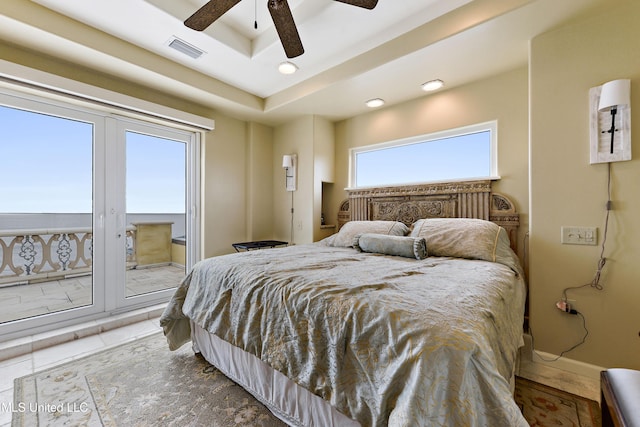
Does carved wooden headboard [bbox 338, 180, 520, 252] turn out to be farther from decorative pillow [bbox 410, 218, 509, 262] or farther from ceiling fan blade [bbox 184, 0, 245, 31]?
ceiling fan blade [bbox 184, 0, 245, 31]

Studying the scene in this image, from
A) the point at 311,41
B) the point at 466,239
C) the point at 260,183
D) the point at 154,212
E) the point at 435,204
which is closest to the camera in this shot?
the point at 466,239

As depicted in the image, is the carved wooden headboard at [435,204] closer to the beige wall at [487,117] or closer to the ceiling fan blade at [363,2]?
the beige wall at [487,117]

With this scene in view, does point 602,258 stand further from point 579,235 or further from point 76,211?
point 76,211

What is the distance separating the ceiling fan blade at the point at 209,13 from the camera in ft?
5.12

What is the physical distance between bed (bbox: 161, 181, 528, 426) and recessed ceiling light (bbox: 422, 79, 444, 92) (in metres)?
1.37

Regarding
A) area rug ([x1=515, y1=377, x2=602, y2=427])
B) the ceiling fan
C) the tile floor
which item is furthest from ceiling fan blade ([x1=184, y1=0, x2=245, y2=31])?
area rug ([x1=515, y1=377, x2=602, y2=427])

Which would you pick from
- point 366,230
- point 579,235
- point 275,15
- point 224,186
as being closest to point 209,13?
point 275,15

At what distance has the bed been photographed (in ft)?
2.70

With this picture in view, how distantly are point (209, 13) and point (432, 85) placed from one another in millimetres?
2146

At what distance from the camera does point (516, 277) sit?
1.89 meters

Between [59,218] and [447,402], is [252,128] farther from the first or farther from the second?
[447,402]

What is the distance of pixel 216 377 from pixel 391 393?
145cm

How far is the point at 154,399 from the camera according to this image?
5.39 ft

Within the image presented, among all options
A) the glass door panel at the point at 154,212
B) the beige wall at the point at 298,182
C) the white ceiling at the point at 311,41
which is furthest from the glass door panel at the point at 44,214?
the beige wall at the point at 298,182
